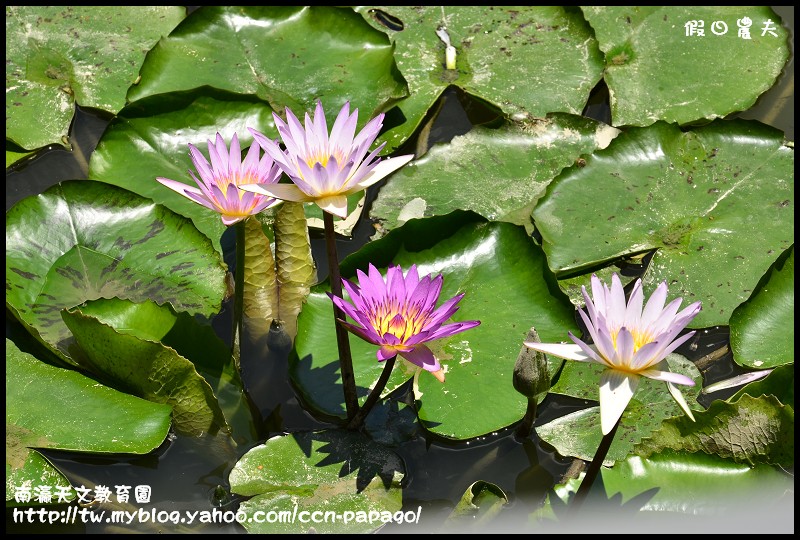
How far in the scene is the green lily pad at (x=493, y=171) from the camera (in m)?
2.97

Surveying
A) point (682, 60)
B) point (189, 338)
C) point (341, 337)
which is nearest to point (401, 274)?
point (341, 337)

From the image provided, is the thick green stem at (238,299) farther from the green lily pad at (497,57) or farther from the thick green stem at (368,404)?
the green lily pad at (497,57)

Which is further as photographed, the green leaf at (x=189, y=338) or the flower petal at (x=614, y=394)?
the green leaf at (x=189, y=338)

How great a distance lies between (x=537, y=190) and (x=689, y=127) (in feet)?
2.60

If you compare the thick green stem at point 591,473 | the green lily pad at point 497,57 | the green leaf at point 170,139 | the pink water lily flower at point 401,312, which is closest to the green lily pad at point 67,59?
the green leaf at point 170,139

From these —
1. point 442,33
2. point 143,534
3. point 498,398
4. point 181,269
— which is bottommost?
point 143,534

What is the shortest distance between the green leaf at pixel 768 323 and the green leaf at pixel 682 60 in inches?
35.9

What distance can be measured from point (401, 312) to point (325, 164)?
16.7 inches

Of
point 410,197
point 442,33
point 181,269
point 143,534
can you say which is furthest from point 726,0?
point 143,534

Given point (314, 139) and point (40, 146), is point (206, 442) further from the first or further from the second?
point (40, 146)

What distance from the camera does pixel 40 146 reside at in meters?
3.21

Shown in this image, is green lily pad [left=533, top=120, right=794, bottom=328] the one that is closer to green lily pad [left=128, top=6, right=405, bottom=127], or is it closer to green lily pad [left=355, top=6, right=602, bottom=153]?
green lily pad [left=355, top=6, right=602, bottom=153]

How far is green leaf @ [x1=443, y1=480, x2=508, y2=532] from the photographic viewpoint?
7.27ft

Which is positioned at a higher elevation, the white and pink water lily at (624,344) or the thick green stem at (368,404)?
the white and pink water lily at (624,344)
